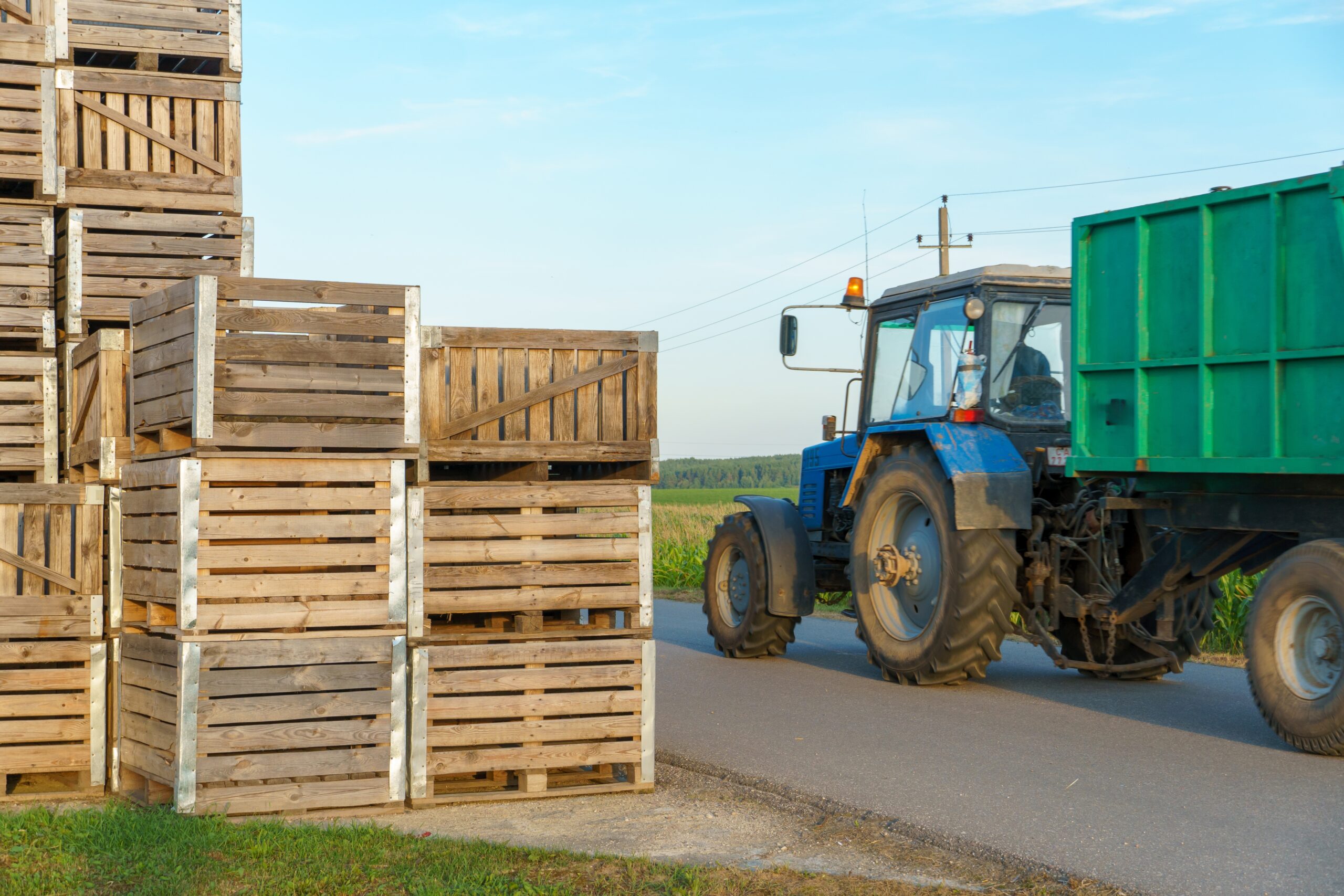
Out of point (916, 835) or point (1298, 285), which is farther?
point (1298, 285)

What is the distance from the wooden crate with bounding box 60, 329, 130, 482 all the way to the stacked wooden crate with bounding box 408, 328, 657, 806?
1.65 meters

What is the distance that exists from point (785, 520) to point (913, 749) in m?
4.32

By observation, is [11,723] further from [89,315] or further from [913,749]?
[913,749]

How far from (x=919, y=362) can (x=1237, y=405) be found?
3.34 m

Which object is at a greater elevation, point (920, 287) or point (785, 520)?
point (920, 287)

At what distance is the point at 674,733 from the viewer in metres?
8.20

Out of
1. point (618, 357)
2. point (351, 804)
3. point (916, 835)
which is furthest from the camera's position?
point (618, 357)

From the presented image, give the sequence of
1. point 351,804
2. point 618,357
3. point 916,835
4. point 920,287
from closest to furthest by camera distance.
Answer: point 916,835 → point 351,804 → point 618,357 → point 920,287

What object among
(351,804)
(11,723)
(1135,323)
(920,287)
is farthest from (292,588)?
(920,287)

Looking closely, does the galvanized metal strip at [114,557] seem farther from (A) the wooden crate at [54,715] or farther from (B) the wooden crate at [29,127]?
(B) the wooden crate at [29,127]

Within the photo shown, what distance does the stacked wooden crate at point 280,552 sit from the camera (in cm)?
608

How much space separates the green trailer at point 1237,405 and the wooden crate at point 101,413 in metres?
5.33

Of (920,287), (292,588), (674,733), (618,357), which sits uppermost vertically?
(920,287)

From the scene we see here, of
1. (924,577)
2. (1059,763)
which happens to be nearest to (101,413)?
(1059,763)
